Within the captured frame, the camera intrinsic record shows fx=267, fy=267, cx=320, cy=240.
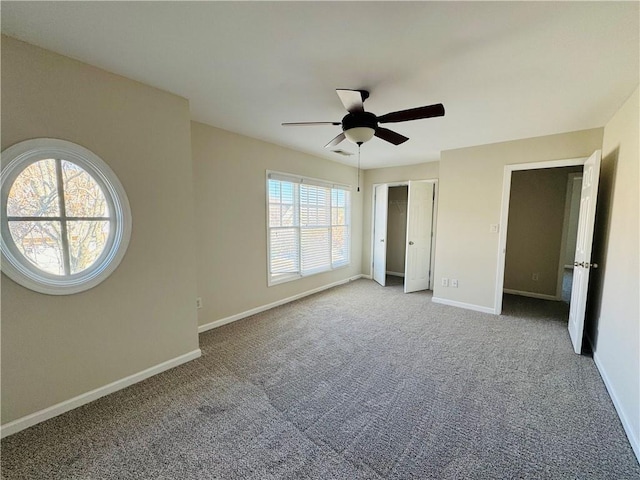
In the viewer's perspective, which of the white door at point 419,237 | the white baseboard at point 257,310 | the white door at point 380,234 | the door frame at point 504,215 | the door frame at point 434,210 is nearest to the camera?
the white baseboard at point 257,310

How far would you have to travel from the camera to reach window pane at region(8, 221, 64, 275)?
1.76 metres

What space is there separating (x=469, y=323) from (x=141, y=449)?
142 inches

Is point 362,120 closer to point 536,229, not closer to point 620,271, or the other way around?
point 620,271

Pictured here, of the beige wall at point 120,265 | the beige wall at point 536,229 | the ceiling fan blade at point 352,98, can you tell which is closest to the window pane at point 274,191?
the beige wall at point 120,265

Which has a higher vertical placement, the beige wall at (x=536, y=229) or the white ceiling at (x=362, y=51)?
the white ceiling at (x=362, y=51)

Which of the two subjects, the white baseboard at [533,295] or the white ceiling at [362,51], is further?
the white baseboard at [533,295]

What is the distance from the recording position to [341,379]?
2.33 meters

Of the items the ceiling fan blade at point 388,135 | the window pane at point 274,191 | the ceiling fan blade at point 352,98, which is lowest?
the window pane at point 274,191

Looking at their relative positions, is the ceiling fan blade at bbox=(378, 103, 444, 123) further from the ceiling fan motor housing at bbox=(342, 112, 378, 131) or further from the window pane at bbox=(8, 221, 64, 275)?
the window pane at bbox=(8, 221, 64, 275)

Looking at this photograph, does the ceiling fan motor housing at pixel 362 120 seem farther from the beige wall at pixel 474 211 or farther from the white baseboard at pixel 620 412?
the white baseboard at pixel 620 412

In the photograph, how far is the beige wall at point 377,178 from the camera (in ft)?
16.6

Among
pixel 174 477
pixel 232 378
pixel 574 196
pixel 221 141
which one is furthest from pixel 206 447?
pixel 574 196

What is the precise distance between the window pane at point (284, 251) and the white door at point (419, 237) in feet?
6.91

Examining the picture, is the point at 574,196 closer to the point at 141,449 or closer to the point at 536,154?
the point at 536,154
